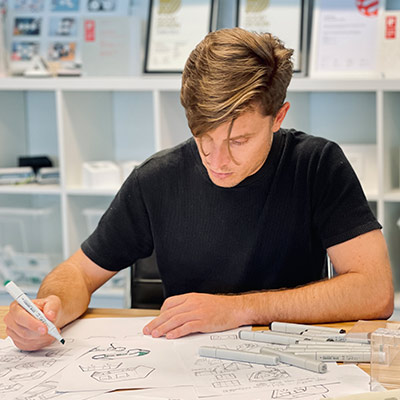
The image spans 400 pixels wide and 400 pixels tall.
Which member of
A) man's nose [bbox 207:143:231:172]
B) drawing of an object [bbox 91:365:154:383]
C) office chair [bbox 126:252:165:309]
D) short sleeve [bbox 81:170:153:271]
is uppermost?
man's nose [bbox 207:143:231:172]

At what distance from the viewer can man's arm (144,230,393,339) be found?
1.52 metres

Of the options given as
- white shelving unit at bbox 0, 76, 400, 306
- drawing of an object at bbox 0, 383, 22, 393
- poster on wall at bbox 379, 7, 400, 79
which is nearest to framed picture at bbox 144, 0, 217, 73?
white shelving unit at bbox 0, 76, 400, 306

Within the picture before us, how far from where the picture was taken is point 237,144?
1577 millimetres

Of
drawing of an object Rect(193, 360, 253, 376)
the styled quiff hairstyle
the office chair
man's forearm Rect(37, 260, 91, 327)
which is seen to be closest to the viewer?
drawing of an object Rect(193, 360, 253, 376)

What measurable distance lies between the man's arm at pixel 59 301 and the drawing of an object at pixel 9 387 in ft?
0.58

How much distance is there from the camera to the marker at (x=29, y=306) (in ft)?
4.77

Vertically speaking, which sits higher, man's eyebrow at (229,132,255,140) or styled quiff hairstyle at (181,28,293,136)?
styled quiff hairstyle at (181,28,293,136)

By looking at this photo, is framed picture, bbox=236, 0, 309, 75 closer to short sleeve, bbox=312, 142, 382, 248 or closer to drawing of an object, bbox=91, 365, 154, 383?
short sleeve, bbox=312, 142, 382, 248

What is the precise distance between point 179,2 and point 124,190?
1.59 m

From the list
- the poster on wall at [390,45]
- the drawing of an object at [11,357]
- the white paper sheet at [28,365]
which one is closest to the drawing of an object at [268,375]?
the white paper sheet at [28,365]

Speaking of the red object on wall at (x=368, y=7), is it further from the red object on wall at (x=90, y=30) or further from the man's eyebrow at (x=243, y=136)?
the man's eyebrow at (x=243, y=136)

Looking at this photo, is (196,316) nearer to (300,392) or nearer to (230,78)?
(300,392)

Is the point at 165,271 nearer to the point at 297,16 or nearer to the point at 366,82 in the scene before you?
the point at 366,82

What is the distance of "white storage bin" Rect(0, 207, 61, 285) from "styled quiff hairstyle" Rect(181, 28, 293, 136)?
6.59ft
